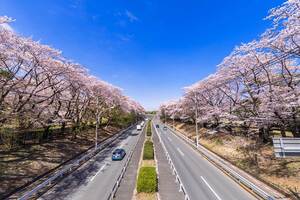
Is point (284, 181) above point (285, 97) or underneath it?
underneath

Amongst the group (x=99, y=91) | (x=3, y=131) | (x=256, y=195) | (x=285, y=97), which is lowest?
(x=256, y=195)

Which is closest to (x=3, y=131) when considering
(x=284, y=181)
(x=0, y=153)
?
(x=0, y=153)

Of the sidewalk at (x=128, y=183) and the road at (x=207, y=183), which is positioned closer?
the sidewalk at (x=128, y=183)

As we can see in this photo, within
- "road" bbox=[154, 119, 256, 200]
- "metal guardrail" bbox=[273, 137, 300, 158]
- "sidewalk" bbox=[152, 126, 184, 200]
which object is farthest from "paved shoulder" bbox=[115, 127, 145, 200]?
"metal guardrail" bbox=[273, 137, 300, 158]

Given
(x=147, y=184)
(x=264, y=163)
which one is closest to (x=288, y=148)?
(x=147, y=184)

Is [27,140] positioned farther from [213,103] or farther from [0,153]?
[213,103]

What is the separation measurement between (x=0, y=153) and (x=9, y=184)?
839cm

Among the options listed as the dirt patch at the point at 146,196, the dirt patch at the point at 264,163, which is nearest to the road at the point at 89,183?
→ the dirt patch at the point at 146,196

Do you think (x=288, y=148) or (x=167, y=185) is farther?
(x=167, y=185)

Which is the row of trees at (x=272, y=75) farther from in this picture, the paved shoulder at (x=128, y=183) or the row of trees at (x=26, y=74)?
the row of trees at (x=26, y=74)

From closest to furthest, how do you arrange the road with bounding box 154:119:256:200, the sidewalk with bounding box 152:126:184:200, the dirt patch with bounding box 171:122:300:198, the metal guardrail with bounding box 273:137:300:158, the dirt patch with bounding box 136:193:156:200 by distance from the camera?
the metal guardrail with bounding box 273:137:300:158 < the dirt patch with bounding box 136:193:156:200 < the sidewalk with bounding box 152:126:184:200 < the road with bounding box 154:119:256:200 < the dirt patch with bounding box 171:122:300:198

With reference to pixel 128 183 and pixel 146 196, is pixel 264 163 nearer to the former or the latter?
pixel 146 196

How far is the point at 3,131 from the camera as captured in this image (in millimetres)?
21359

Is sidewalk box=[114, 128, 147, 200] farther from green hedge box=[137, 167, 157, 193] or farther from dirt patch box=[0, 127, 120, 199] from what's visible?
dirt patch box=[0, 127, 120, 199]
